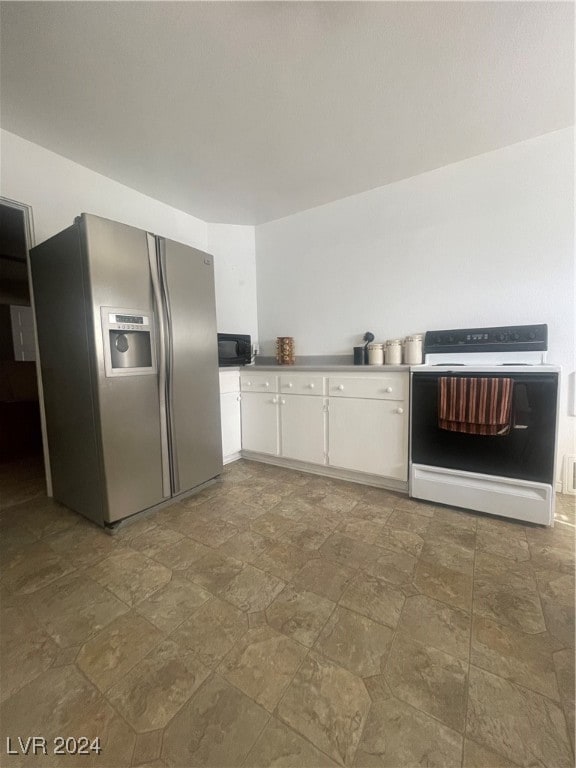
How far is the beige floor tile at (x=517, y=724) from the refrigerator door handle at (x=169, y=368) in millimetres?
1786

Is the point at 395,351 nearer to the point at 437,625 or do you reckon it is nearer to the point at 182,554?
the point at 437,625

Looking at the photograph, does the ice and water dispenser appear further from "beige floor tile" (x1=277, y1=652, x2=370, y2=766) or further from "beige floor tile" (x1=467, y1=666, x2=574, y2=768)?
"beige floor tile" (x1=467, y1=666, x2=574, y2=768)

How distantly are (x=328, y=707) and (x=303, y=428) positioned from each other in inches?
70.3

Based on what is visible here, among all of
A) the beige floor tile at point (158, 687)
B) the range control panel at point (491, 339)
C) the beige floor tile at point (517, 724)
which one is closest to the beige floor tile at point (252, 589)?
the beige floor tile at point (158, 687)

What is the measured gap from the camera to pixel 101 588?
1338 millimetres

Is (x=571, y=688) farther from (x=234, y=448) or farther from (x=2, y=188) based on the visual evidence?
(x=2, y=188)

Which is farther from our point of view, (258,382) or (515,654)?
(258,382)

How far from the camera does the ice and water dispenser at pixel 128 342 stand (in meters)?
1.69

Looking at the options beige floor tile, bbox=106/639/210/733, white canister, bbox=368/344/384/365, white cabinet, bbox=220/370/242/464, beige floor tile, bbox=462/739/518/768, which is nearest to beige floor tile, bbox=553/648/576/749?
beige floor tile, bbox=462/739/518/768

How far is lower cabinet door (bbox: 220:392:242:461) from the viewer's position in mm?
2752

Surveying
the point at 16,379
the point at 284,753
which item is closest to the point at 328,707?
the point at 284,753

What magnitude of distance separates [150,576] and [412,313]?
8.18 feet

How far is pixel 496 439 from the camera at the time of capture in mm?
1802

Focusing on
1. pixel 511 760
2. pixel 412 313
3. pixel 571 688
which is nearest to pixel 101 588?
pixel 511 760
